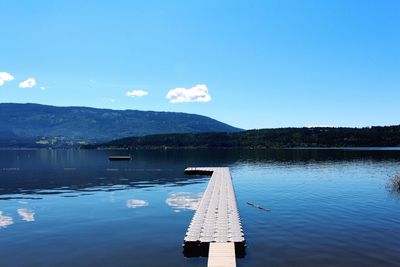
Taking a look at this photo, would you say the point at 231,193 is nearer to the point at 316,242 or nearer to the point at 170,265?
the point at 316,242

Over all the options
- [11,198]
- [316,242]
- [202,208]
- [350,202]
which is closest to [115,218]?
[202,208]

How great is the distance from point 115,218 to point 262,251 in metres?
18.0

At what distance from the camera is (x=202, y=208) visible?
126ft

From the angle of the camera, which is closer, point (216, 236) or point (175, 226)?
point (216, 236)

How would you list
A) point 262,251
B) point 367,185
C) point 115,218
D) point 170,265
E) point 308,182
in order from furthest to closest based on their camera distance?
point 308,182
point 367,185
point 115,218
point 262,251
point 170,265

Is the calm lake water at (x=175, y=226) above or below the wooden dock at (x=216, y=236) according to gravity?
below

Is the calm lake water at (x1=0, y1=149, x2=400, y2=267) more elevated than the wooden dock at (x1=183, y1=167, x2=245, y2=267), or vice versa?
the wooden dock at (x1=183, y1=167, x2=245, y2=267)

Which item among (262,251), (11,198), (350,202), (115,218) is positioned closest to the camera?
(262,251)

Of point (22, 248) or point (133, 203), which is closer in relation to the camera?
point (22, 248)

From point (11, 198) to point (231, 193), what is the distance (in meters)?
32.6

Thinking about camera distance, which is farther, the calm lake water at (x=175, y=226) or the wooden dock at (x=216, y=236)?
the calm lake water at (x=175, y=226)

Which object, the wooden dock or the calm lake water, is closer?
the wooden dock

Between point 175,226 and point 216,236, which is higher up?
point 216,236

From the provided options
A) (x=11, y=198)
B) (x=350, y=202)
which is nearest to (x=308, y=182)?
(x=350, y=202)
